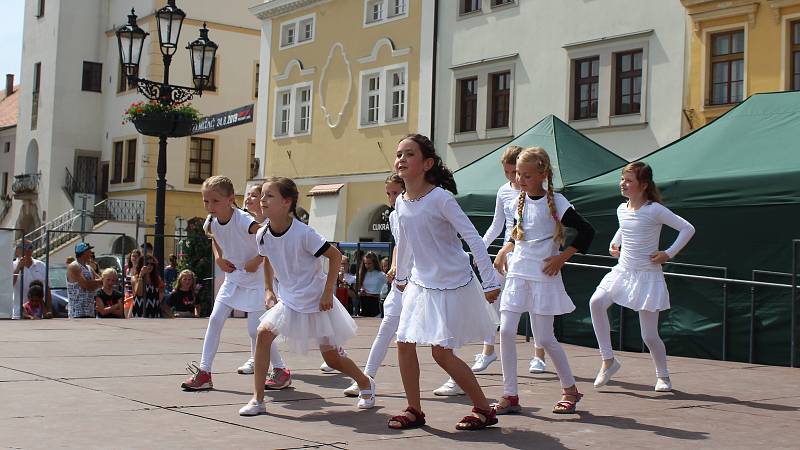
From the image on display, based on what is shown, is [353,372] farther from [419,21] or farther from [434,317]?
[419,21]

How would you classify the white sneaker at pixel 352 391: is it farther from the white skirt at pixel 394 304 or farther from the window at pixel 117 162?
the window at pixel 117 162

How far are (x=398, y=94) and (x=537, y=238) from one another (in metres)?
25.6

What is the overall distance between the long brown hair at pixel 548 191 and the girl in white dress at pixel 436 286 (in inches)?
42.5

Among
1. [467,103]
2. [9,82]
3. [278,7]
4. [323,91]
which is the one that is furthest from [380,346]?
[9,82]

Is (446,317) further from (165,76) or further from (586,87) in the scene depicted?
(586,87)

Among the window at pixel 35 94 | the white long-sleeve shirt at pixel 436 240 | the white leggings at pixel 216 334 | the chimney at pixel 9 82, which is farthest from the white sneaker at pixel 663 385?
the chimney at pixel 9 82

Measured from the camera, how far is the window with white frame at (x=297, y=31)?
120 feet

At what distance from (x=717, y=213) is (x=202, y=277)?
10.1 metres

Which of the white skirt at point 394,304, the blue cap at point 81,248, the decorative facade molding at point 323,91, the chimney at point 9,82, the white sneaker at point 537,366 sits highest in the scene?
the chimney at point 9,82

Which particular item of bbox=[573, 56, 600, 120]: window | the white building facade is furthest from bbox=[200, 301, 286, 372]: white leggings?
bbox=[573, 56, 600, 120]: window

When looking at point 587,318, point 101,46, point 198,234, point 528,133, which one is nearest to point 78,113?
point 101,46

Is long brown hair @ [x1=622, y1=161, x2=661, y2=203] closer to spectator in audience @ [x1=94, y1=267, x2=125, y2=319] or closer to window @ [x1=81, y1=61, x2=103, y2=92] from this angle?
spectator in audience @ [x1=94, y1=267, x2=125, y2=319]

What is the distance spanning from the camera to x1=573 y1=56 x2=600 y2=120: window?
87.8 feet

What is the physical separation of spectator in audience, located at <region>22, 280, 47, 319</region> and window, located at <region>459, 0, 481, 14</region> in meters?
17.2
